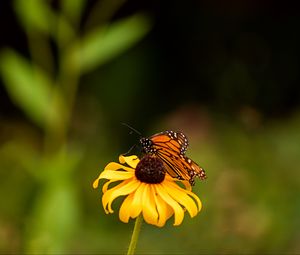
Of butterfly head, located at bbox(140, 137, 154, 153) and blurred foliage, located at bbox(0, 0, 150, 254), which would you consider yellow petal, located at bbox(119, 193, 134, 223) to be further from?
blurred foliage, located at bbox(0, 0, 150, 254)

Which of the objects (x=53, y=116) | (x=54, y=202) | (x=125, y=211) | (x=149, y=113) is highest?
(x=149, y=113)

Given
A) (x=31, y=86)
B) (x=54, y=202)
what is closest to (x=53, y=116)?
(x=31, y=86)

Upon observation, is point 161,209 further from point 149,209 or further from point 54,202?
point 54,202

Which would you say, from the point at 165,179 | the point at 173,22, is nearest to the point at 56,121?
the point at 165,179

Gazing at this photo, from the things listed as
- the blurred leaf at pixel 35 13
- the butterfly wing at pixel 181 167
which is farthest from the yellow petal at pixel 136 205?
the blurred leaf at pixel 35 13

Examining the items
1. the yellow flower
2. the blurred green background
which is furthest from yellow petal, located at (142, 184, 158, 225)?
the blurred green background
